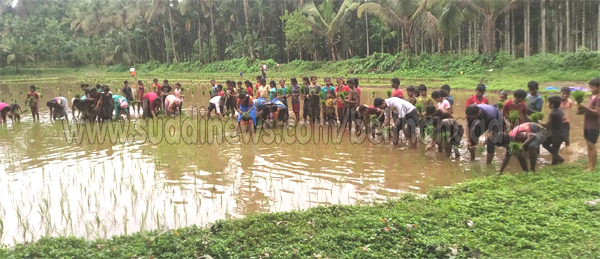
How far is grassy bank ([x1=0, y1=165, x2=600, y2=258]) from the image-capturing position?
4070 millimetres

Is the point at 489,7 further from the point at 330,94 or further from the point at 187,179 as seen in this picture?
the point at 187,179

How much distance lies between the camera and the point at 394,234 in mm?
4406

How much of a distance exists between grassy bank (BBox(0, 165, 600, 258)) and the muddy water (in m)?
0.76

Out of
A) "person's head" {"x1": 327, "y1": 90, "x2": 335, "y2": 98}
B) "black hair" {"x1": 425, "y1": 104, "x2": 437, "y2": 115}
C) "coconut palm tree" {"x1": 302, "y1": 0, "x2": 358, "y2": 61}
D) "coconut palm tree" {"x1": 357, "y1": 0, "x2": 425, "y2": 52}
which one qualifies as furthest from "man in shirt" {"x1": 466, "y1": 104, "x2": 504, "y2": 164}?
"coconut palm tree" {"x1": 302, "y1": 0, "x2": 358, "y2": 61}

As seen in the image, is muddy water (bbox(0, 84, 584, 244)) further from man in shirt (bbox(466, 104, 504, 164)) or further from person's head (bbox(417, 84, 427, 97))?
person's head (bbox(417, 84, 427, 97))

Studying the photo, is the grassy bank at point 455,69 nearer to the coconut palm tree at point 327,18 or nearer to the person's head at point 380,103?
the coconut palm tree at point 327,18

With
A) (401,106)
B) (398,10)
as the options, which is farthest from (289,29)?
(401,106)

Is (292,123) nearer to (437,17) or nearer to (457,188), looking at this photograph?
(457,188)

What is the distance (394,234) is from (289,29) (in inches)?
1171

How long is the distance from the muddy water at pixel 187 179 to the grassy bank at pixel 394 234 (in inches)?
29.9

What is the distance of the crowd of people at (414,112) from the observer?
6.67 metres

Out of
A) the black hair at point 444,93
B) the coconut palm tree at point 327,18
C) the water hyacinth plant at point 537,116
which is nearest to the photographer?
the water hyacinth plant at point 537,116

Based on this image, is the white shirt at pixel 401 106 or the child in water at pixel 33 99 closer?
the white shirt at pixel 401 106

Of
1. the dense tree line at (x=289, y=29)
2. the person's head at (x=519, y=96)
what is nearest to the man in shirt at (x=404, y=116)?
the person's head at (x=519, y=96)
